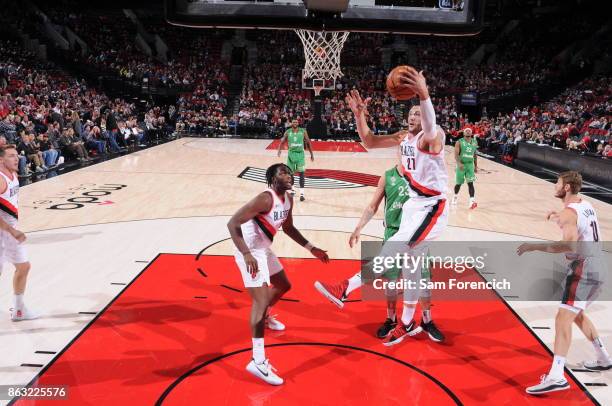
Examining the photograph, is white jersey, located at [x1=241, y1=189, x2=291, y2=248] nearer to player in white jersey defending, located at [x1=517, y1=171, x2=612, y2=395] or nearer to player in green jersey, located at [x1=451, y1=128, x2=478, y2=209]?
player in white jersey defending, located at [x1=517, y1=171, x2=612, y2=395]

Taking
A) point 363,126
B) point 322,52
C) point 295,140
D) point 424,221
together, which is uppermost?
point 322,52

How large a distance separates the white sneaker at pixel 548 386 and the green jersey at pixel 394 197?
1739mm

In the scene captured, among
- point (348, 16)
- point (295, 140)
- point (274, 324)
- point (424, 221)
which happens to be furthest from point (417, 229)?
point (295, 140)

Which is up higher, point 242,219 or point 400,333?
point 242,219

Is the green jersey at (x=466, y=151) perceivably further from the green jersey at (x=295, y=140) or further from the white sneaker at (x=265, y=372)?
the white sneaker at (x=265, y=372)

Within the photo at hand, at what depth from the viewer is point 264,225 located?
4.07 metres

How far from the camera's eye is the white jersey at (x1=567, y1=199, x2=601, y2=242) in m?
3.67

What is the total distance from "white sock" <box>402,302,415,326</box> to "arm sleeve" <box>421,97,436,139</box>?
158cm

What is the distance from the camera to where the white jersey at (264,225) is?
4035 millimetres

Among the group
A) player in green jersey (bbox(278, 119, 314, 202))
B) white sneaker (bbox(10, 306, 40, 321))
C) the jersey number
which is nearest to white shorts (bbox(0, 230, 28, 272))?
white sneaker (bbox(10, 306, 40, 321))

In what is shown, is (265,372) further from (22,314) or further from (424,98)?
(22,314)

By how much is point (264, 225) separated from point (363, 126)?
129cm

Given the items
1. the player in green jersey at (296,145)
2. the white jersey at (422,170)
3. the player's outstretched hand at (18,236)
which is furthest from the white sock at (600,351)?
the player in green jersey at (296,145)

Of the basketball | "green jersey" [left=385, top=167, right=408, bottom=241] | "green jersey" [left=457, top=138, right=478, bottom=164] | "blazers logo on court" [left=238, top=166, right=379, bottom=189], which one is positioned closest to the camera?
the basketball
